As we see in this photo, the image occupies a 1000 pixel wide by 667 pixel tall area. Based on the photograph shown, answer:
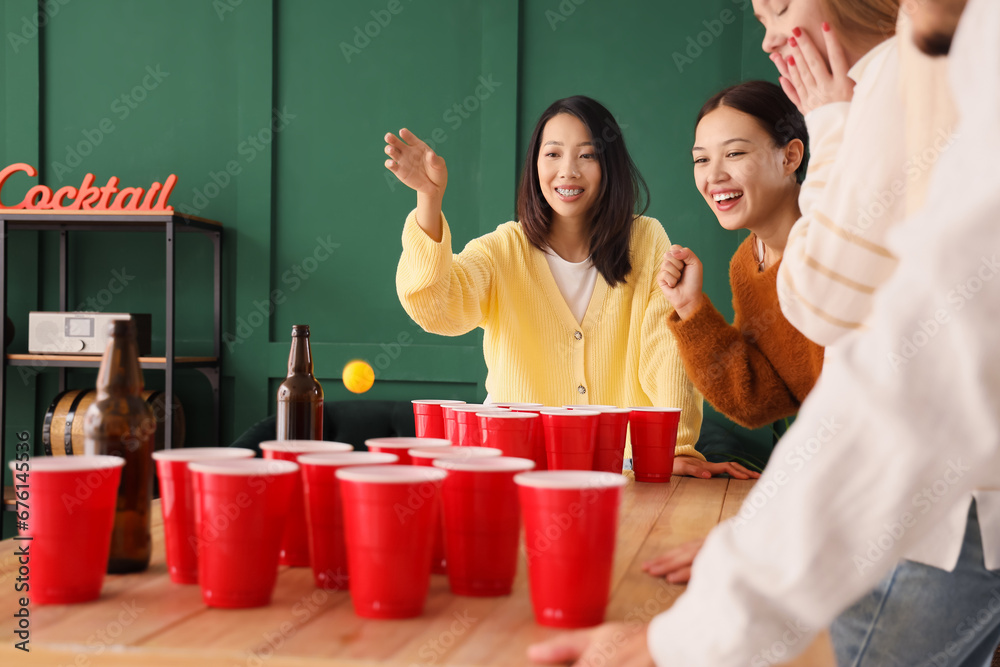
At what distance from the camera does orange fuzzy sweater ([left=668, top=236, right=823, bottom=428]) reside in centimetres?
156

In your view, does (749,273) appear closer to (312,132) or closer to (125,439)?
(125,439)

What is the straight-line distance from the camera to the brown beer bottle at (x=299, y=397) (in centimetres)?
119

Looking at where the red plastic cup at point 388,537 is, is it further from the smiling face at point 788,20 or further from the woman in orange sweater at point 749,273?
the woman in orange sweater at point 749,273

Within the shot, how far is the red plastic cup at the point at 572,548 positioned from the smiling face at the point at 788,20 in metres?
0.74

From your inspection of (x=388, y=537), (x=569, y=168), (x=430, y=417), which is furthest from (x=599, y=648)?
(x=569, y=168)

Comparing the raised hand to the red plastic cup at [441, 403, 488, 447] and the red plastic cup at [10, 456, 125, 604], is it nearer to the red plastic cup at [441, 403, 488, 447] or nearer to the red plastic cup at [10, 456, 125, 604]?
the red plastic cup at [441, 403, 488, 447]

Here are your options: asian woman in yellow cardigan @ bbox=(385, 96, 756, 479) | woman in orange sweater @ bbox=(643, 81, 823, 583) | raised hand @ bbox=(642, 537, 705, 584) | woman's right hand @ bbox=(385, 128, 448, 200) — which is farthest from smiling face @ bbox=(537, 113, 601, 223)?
raised hand @ bbox=(642, 537, 705, 584)

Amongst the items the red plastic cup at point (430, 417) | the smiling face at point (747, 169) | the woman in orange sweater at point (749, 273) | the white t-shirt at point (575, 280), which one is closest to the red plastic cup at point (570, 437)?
the red plastic cup at point (430, 417)

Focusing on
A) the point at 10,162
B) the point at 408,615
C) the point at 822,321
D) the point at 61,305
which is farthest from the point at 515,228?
the point at 10,162

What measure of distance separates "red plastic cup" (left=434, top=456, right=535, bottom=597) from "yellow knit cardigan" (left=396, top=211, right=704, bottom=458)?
117 centimetres

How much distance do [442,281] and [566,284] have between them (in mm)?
417

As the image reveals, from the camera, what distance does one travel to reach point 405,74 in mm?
3527

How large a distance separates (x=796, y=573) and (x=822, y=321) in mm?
390

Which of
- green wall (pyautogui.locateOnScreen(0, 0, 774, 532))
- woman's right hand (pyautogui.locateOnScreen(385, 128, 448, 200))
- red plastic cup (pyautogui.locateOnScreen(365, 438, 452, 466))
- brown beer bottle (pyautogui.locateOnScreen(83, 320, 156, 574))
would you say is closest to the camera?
brown beer bottle (pyautogui.locateOnScreen(83, 320, 156, 574))
